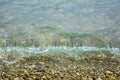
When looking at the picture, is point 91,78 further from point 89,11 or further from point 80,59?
point 89,11

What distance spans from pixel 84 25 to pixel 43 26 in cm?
1044

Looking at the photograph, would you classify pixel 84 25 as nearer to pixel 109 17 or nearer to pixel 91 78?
pixel 109 17

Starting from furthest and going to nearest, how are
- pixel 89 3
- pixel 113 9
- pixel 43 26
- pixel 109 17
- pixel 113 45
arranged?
pixel 89 3 < pixel 113 9 < pixel 109 17 < pixel 43 26 < pixel 113 45

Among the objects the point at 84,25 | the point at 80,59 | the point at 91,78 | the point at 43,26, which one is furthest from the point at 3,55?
the point at 84,25

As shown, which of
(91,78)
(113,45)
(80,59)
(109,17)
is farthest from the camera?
(109,17)

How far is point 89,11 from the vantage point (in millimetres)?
84812

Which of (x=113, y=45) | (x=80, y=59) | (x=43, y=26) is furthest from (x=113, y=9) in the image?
(x=80, y=59)

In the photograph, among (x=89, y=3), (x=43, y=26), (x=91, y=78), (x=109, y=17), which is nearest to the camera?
(x=91, y=78)

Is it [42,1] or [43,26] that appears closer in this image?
[43,26]

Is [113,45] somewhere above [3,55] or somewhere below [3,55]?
below

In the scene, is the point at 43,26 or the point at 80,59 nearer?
the point at 80,59

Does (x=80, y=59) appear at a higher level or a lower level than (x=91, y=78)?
lower

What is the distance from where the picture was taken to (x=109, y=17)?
78.1m

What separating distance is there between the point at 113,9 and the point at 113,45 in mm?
30904
